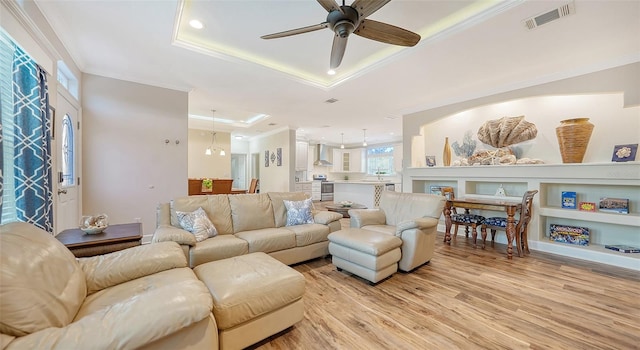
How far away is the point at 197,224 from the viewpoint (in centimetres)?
270

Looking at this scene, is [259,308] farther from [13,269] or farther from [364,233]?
[364,233]

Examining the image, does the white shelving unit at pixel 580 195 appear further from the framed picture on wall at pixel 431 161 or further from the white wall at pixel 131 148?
the white wall at pixel 131 148

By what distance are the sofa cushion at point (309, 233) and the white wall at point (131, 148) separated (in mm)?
2597

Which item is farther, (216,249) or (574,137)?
(574,137)

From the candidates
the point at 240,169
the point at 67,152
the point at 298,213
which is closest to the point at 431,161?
the point at 298,213

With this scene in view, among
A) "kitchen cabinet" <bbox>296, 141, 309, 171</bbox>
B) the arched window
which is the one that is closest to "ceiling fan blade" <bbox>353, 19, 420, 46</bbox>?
the arched window

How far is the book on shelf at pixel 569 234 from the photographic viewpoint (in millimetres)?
3486

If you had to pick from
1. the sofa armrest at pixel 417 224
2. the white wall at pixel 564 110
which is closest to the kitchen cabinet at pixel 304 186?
the white wall at pixel 564 110

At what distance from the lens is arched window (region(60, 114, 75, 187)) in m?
3.13

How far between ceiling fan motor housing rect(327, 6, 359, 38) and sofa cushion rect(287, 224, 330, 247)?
223cm

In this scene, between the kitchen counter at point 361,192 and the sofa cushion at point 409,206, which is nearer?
the sofa cushion at point 409,206

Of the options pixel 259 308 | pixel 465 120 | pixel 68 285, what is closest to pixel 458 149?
pixel 465 120

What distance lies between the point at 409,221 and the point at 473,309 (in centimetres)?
100

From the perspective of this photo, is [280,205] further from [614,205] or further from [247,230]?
[614,205]
